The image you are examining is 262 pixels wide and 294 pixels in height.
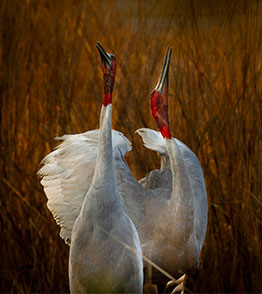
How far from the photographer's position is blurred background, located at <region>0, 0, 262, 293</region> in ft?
6.32

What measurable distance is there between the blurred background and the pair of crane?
134mm

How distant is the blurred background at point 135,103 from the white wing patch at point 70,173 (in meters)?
0.18

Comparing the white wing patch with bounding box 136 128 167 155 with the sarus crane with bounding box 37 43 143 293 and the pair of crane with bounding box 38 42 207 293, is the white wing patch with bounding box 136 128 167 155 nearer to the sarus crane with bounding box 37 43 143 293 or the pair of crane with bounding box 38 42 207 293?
the pair of crane with bounding box 38 42 207 293

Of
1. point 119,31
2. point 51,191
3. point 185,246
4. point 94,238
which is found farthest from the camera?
point 119,31

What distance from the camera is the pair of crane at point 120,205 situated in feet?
4.65

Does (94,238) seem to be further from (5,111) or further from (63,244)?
(5,111)

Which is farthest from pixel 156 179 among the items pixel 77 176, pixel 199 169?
pixel 77 176

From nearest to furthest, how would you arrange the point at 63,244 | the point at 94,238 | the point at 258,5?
the point at 94,238
the point at 258,5
the point at 63,244

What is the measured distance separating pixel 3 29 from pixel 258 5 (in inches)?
39.1

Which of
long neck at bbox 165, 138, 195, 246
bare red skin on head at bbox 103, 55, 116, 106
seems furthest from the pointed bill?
bare red skin on head at bbox 103, 55, 116, 106

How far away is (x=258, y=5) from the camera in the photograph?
1938 mm

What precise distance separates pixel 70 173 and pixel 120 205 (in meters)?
0.48

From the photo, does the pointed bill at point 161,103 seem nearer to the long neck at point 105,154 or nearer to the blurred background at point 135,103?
the blurred background at point 135,103

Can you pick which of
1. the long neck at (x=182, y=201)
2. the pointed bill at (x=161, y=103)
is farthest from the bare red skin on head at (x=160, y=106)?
the long neck at (x=182, y=201)
